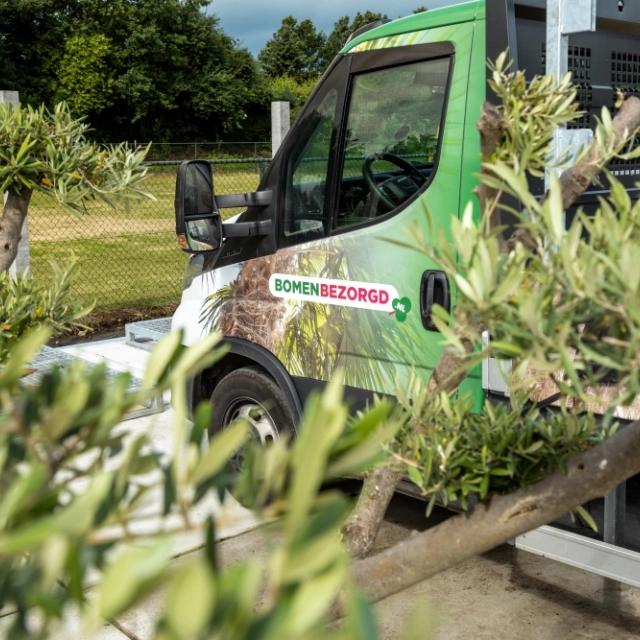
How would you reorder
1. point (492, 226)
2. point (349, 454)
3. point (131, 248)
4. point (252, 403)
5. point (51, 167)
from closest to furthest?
point (349, 454)
point (492, 226)
point (51, 167)
point (252, 403)
point (131, 248)

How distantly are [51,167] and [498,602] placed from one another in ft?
8.84

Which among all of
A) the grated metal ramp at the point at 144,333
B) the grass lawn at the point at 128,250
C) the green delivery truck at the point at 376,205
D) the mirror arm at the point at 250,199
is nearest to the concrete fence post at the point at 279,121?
the grass lawn at the point at 128,250

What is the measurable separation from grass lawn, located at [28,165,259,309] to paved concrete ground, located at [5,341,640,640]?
6107mm

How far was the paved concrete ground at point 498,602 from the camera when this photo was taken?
371 centimetres

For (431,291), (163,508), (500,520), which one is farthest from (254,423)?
(163,508)

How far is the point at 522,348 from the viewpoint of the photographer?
116cm

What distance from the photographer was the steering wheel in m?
3.94

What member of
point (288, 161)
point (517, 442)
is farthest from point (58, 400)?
point (288, 161)

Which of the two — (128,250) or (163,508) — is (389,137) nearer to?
(163,508)

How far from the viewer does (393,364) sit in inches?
158

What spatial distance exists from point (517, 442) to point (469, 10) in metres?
2.35

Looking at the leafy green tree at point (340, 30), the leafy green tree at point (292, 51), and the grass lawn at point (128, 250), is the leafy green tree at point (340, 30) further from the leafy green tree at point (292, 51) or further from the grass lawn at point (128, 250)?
the grass lawn at point (128, 250)

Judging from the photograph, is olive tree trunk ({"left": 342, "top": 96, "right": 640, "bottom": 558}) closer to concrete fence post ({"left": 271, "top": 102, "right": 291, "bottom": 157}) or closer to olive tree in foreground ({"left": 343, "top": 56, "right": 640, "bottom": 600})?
olive tree in foreground ({"left": 343, "top": 56, "right": 640, "bottom": 600})

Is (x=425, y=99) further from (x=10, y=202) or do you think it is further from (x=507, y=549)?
(x=507, y=549)
